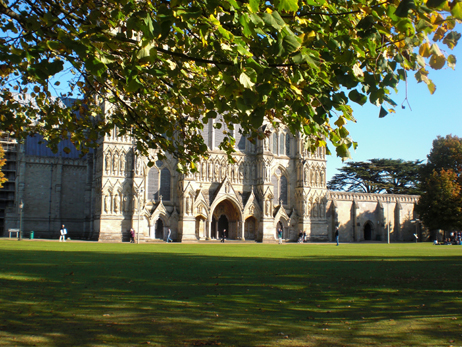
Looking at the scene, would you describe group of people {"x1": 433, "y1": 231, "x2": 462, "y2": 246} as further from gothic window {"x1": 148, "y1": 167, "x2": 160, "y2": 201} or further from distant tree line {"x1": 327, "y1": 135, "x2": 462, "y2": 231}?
gothic window {"x1": 148, "y1": 167, "x2": 160, "y2": 201}

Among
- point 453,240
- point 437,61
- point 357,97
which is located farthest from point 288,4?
point 453,240

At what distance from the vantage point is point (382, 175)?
7831 cm

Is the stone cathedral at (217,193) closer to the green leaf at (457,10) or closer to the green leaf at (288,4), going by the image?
the green leaf at (288,4)

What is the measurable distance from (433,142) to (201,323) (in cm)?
7046

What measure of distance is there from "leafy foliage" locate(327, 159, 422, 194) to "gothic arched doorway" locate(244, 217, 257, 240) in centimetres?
3213

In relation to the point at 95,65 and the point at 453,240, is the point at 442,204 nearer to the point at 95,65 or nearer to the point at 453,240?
the point at 453,240

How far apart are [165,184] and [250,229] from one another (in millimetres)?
11345

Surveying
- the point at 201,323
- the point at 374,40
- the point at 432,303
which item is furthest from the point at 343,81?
the point at 432,303

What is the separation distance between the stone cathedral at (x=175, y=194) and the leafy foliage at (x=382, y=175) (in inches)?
797

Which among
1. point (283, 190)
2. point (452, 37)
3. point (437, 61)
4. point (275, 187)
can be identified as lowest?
point (437, 61)

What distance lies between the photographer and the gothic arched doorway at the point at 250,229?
51.5 metres

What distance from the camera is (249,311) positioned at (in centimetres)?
722

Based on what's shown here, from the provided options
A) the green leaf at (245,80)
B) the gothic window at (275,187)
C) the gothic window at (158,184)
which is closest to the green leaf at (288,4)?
the green leaf at (245,80)

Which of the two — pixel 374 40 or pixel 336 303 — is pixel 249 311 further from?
pixel 374 40
